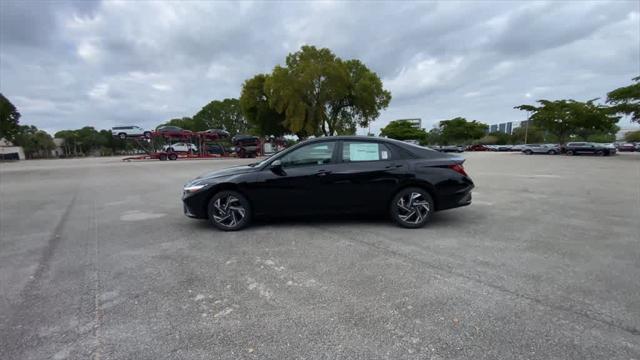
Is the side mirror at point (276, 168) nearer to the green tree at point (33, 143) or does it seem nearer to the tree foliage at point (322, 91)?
the tree foliage at point (322, 91)

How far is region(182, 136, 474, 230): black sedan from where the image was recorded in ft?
15.6

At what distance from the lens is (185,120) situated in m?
75.1

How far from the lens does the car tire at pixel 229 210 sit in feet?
15.8

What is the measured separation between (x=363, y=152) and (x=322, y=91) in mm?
23048

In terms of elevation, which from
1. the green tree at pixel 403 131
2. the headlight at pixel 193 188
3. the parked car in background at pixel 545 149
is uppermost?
the green tree at pixel 403 131

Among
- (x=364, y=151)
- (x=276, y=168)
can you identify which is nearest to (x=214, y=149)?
(x=276, y=168)

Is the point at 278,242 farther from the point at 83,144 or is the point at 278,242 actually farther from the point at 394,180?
the point at 83,144

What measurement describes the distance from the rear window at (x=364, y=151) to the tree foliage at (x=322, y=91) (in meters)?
22.6

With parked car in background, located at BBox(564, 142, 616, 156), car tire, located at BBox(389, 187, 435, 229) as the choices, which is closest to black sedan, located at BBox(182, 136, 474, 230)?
car tire, located at BBox(389, 187, 435, 229)

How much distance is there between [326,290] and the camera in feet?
9.71

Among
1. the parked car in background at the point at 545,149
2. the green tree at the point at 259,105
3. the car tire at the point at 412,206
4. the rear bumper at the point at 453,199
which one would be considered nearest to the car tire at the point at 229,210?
the car tire at the point at 412,206

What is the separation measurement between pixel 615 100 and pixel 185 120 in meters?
76.0

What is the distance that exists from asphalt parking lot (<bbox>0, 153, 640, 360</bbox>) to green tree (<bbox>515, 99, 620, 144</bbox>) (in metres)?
44.1

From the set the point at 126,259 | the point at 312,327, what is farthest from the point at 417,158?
the point at 126,259
